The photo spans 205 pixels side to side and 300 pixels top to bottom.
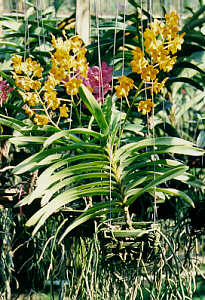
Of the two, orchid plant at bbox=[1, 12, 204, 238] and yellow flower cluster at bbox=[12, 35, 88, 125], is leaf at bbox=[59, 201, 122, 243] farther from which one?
yellow flower cluster at bbox=[12, 35, 88, 125]

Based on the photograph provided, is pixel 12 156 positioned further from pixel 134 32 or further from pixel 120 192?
pixel 120 192

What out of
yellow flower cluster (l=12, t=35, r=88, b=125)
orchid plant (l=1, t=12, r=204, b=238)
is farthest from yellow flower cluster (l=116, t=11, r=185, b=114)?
yellow flower cluster (l=12, t=35, r=88, b=125)

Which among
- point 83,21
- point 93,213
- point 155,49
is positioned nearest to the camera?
point 155,49

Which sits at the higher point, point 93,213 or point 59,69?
point 59,69

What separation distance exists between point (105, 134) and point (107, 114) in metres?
0.07

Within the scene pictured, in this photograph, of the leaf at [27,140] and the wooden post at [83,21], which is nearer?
the leaf at [27,140]

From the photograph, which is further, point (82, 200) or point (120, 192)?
point (82, 200)

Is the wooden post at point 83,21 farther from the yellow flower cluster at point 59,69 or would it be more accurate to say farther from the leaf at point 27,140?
the leaf at point 27,140

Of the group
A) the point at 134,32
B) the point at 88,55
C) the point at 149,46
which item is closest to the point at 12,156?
the point at 88,55

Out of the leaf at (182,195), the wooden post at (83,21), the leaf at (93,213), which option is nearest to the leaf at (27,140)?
the leaf at (93,213)

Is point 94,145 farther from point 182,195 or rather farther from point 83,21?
point 83,21

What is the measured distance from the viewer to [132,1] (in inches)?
63.9

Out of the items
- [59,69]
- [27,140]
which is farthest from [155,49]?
[27,140]

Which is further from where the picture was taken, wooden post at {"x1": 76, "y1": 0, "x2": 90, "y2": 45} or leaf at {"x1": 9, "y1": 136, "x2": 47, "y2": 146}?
wooden post at {"x1": 76, "y1": 0, "x2": 90, "y2": 45}
